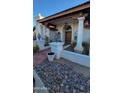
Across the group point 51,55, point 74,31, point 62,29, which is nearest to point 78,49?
point 74,31

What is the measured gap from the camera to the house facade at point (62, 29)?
1.37 meters

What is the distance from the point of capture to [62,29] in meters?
1.71

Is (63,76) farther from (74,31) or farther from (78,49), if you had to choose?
(74,31)

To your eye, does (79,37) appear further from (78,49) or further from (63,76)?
(63,76)

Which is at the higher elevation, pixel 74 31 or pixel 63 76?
pixel 74 31

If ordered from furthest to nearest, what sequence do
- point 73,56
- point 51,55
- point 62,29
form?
1. point 73,56
2. point 62,29
3. point 51,55

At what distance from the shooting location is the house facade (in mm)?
1367

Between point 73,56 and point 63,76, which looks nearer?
point 63,76

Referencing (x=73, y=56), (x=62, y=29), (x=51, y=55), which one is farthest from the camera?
(x=73, y=56)

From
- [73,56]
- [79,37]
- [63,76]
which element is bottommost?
[63,76]
